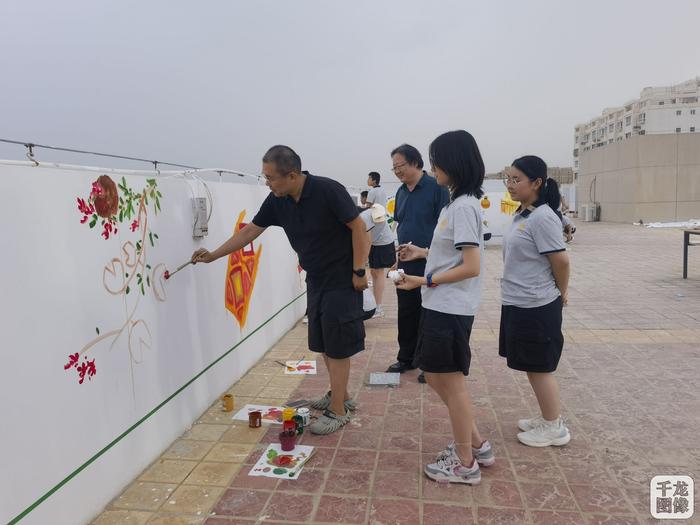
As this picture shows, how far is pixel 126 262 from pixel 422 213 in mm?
2191

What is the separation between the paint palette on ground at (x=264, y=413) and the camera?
3.49 metres

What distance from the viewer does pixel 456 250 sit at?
99.3 inches

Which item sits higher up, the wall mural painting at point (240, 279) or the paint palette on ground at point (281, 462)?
the wall mural painting at point (240, 279)

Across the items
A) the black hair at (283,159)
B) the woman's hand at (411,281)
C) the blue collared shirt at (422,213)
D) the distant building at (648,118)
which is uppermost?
the distant building at (648,118)

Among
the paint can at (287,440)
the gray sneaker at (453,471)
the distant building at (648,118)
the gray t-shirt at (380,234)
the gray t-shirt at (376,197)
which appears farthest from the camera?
the distant building at (648,118)

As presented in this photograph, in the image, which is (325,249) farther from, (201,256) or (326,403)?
(326,403)

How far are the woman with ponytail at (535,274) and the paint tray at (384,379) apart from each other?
51.0 inches

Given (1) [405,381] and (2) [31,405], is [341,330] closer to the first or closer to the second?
(1) [405,381]

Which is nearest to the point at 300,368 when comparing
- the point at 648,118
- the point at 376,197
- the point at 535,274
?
the point at 535,274

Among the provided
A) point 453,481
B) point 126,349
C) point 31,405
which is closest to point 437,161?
point 453,481

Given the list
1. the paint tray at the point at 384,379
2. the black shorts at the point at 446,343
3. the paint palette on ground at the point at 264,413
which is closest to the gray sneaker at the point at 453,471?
the black shorts at the point at 446,343

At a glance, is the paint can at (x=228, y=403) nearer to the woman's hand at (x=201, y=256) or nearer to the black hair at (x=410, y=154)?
the woman's hand at (x=201, y=256)

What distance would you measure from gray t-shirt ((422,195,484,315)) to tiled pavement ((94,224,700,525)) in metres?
0.95

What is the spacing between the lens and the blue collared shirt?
3.97 meters
